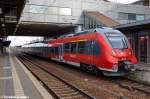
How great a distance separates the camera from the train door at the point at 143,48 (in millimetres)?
26906

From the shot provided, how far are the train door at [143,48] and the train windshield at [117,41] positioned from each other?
873 cm

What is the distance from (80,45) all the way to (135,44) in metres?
7.94

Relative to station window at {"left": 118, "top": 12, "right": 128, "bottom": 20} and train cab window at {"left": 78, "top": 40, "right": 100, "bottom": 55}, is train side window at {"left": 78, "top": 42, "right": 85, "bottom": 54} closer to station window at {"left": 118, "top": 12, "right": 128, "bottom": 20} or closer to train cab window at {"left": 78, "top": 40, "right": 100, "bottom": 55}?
train cab window at {"left": 78, "top": 40, "right": 100, "bottom": 55}

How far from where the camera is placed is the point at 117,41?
18188 mm

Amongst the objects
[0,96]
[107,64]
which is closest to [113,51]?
[107,64]

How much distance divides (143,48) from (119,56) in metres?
10.8

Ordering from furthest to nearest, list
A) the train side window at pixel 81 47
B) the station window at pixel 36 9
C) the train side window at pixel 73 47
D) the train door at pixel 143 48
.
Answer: the station window at pixel 36 9 < the train door at pixel 143 48 < the train side window at pixel 73 47 < the train side window at pixel 81 47

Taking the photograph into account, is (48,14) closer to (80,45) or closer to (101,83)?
(80,45)

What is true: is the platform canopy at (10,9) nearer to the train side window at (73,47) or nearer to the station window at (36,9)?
the train side window at (73,47)

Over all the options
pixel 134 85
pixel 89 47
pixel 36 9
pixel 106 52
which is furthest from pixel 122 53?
pixel 36 9

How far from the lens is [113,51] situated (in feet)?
57.2

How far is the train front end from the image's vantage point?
17.1m

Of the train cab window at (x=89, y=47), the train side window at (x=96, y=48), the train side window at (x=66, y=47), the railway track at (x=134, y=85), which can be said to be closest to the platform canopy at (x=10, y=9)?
the train side window at (x=66, y=47)

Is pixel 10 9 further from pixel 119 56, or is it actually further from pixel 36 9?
pixel 36 9
